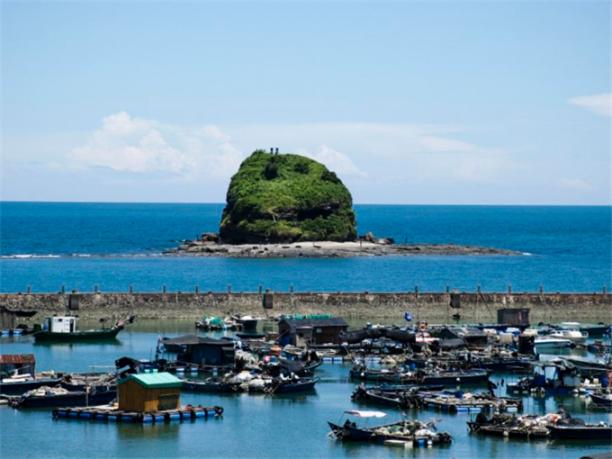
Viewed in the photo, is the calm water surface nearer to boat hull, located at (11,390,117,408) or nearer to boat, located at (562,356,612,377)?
boat hull, located at (11,390,117,408)

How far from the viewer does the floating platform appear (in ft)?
162

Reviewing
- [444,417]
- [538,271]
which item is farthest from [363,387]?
[538,271]

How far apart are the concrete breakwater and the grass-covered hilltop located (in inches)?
2784

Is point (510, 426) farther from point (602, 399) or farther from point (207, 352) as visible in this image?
point (207, 352)

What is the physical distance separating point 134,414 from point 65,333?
23572 mm

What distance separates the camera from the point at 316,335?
230ft

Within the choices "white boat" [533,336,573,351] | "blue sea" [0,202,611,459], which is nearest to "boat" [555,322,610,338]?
"white boat" [533,336,573,351]

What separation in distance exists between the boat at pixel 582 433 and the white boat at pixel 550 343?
2235 centimetres

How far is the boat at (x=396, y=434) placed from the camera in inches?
1829

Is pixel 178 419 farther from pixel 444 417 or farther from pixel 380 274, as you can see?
pixel 380 274

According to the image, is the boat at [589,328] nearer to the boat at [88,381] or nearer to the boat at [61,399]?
the boat at [88,381]

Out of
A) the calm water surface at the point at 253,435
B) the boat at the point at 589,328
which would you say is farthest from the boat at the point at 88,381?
the boat at the point at 589,328

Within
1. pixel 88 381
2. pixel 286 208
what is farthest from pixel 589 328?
pixel 286 208

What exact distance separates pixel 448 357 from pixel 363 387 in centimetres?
969
